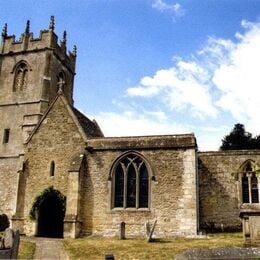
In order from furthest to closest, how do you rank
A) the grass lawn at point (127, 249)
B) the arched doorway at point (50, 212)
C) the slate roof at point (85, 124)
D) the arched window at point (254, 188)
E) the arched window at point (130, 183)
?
the slate roof at point (85, 124) → the arched window at point (254, 188) → the arched doorway at point (50, 212) → the arched window at point (130, 183) → the grass lawn at point (127, 249)

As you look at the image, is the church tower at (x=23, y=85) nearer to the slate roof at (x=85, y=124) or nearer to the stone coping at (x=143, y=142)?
the slate roof at (x=85, y=124)

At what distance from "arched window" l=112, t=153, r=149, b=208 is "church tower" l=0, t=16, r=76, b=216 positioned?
1073 cm

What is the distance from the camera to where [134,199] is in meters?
24.5

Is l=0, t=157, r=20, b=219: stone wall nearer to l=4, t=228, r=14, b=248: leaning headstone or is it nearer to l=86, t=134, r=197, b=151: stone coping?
l=86, t=134, r=197, b=151: stone coping

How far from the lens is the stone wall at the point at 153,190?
76.6 ft

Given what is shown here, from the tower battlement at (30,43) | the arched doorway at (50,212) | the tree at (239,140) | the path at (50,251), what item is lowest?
the path at (50,251)

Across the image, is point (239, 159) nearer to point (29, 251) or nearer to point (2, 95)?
point (29, 251)

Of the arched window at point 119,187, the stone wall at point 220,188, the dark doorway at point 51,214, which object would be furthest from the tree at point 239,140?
the dark doorway at point 51,214

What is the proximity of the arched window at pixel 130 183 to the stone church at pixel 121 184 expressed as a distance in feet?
0.19

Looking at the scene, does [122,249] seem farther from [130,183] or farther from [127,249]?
[130,183]

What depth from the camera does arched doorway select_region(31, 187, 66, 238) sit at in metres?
25.1

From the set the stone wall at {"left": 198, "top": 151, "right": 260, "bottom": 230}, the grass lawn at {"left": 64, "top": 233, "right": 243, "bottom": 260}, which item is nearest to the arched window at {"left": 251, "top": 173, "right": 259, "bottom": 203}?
the stone wall at {"left": 198, "top": 151, "right": 260, "bottom": 230}

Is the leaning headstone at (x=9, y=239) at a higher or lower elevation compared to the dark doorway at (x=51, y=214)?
lower

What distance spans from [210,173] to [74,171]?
9.00 metres
